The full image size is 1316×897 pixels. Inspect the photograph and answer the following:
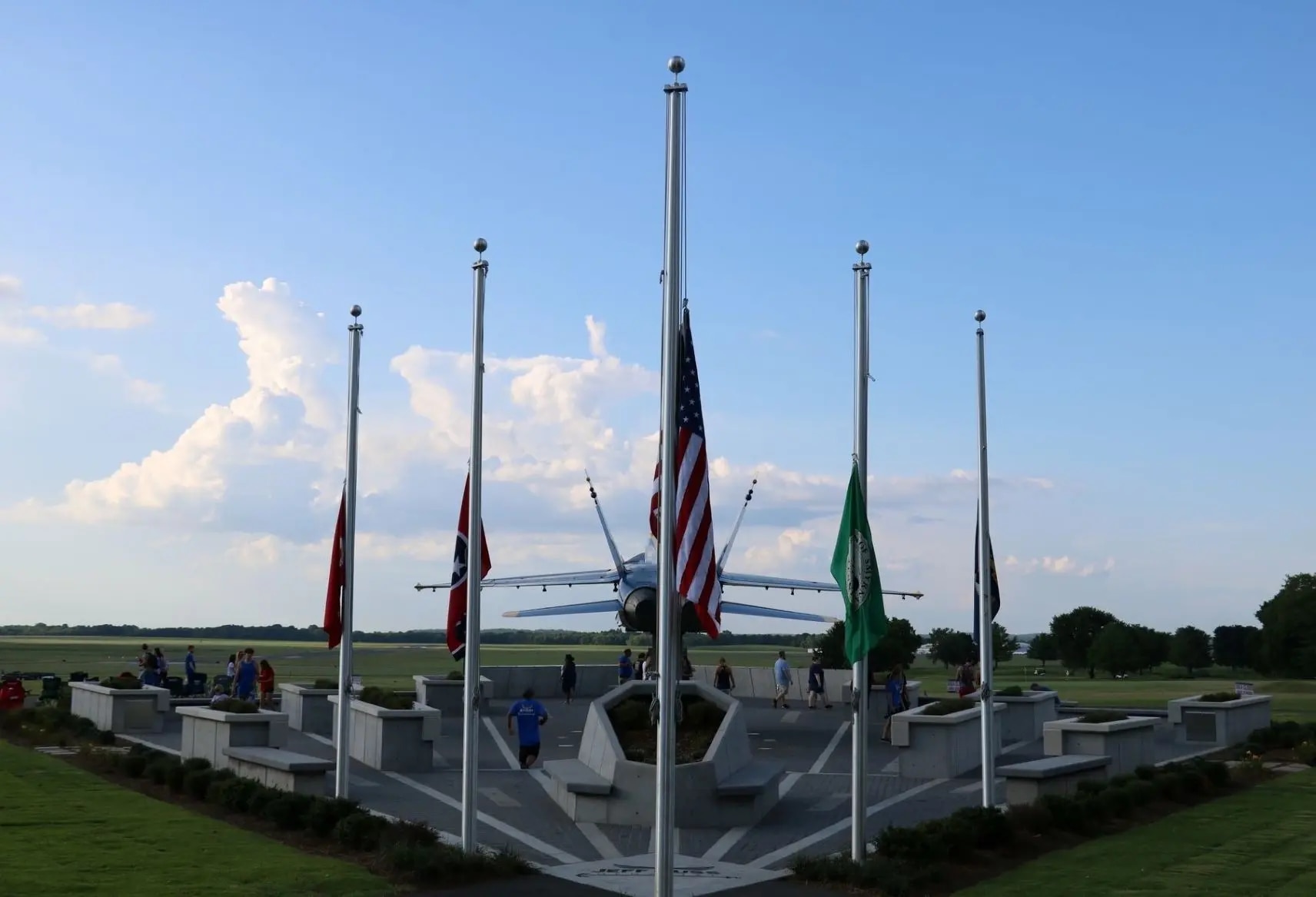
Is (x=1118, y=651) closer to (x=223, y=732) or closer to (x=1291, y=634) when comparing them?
(x=1291, y=634)

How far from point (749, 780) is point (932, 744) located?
245 inches

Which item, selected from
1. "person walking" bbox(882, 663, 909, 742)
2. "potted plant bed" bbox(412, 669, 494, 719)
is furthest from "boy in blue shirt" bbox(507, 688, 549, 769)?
"potted plant bed" bbox(412, 669, 494, 719)

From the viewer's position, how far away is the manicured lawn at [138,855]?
14.0 meters

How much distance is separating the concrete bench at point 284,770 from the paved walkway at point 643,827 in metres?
1.27

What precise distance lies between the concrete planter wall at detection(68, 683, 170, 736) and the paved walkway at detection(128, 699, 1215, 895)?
563mm

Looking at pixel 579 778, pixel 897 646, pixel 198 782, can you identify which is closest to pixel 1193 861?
pixel 579 778

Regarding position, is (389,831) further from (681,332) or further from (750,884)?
(681,332)

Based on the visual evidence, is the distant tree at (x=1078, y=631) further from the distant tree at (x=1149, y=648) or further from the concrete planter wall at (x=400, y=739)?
the concrete planter wall at (x=400, y=739)

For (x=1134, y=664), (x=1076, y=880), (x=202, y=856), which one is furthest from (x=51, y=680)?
(x=1134, y=664)

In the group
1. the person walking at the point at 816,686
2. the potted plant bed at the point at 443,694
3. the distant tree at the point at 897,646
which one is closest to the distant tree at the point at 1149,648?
the distant tree at the point at 897,646

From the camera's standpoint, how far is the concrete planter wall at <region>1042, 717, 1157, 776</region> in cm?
2262

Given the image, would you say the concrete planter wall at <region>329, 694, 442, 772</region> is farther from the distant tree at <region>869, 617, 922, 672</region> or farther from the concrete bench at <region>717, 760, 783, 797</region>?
the distant tree at <region>869, 617, 922, 672</region>

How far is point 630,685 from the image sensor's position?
2225 cm

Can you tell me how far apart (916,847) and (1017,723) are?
15.9 meters
